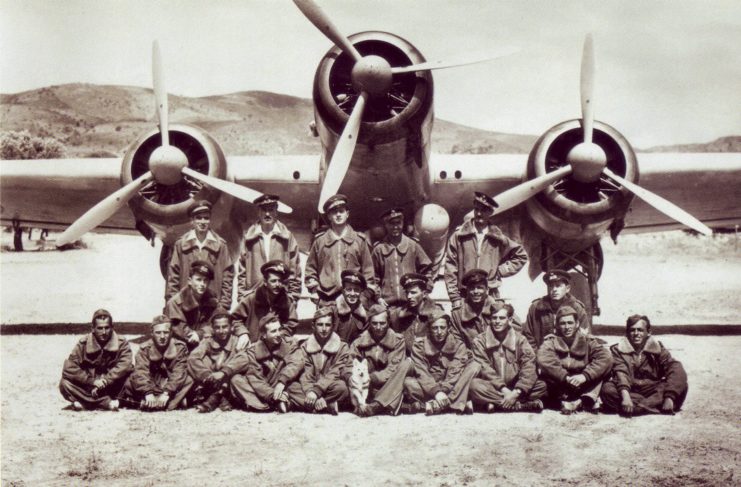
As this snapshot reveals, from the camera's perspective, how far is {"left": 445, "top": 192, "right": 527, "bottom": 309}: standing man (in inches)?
323

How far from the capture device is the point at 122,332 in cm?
1175

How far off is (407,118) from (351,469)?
176 inches

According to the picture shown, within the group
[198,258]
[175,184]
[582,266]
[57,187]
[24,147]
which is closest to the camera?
[198,258]

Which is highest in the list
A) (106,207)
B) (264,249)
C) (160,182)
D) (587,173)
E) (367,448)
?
(587,173)

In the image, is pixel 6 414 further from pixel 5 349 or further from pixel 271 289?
pixel 5 349

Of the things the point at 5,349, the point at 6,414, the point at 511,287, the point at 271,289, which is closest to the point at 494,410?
the point at 271,289

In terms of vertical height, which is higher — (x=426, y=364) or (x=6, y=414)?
(x=426, y=364)

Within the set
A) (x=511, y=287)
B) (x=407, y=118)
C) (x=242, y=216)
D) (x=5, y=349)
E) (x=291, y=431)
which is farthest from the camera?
(x=511, y=287)

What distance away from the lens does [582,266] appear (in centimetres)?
1059

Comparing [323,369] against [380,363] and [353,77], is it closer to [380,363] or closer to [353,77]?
[380,363]

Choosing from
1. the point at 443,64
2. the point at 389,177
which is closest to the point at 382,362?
the point at 389,177

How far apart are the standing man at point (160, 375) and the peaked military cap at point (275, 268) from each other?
1150 millimetres

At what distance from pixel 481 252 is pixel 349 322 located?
1.82 m

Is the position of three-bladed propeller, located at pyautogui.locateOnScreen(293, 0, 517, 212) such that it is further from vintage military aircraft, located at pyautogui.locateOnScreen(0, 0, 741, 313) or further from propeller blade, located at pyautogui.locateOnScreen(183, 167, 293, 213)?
propeller blade, located at pyautogui.locateOnScreen(183, 167, 293, 213)
